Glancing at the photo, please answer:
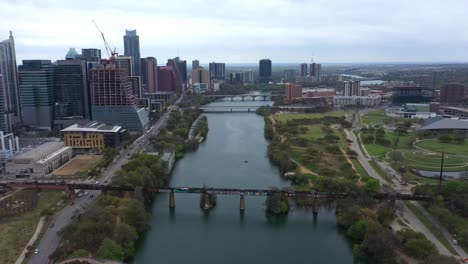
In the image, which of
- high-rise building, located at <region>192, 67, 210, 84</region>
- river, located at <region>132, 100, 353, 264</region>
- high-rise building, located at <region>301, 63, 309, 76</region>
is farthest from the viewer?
high-rise building, located at <region>301, 63, 309, 76</region>

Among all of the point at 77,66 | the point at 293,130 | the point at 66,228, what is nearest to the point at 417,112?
Answer: the point at 293,130

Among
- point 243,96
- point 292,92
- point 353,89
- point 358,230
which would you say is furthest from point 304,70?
point 358,230

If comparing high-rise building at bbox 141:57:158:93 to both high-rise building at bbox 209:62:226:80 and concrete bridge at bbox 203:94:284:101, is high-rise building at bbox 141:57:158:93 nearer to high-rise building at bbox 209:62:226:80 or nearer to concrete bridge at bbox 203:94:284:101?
concrete bridge at bbox 203:94:284:101

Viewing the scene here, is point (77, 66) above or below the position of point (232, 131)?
above

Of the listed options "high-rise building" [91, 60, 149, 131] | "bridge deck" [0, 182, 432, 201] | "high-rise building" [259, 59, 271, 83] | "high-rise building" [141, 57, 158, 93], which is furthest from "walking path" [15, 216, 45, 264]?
"high-rise building" [259, 59, 271, 83]

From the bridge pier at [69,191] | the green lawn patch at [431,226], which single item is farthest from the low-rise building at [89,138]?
the green lawn patch at [431,226]

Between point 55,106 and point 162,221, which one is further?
point 55,106

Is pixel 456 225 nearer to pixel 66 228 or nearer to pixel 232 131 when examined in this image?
pixel 66 228
